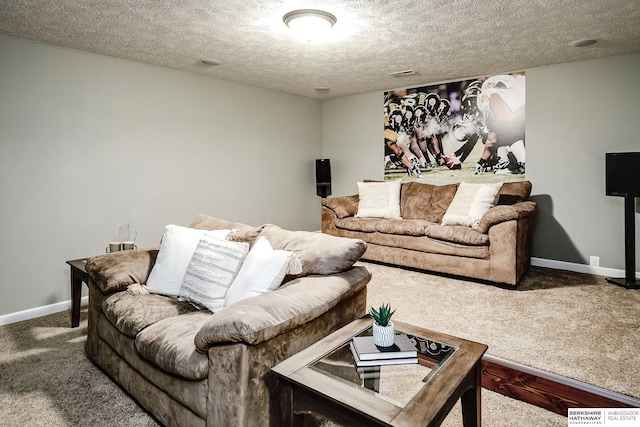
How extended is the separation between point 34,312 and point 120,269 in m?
1.65

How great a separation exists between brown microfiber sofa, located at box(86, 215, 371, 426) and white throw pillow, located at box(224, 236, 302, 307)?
7cm

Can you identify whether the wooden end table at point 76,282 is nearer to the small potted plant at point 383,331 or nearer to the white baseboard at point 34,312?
the white baseboard at point 34,312

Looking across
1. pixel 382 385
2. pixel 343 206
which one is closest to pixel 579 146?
pixel 343 206

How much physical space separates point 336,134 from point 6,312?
4767 millimetres

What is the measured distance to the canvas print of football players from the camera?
4.71m

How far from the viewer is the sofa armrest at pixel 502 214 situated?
3.71 metres

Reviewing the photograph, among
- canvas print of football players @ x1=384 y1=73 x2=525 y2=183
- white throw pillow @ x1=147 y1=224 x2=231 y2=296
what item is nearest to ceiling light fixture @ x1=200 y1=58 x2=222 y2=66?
white throw pillow @ x1=147 y1=224 x2=231 y2=296

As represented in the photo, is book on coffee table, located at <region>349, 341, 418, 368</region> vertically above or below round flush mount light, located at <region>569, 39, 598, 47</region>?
below

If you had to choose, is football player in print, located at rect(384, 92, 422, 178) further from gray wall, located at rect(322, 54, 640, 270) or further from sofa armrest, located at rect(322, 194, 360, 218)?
gray wall, located at rect(322, 54, 640, 270)

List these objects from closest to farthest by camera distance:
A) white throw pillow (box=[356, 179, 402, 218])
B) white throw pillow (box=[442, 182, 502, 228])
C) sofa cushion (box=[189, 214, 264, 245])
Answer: sofa cushion (box=[189, 214, 264, 245])
white throw pillow (box=[442, 182, 502, 228])
white throw pillow (box=[356, 179, 402, 218])

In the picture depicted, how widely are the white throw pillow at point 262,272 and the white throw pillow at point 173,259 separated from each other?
Result: 46cm

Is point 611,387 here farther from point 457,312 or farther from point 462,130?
point 462,130

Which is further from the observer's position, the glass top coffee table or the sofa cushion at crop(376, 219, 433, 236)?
the sofa cushion at crop(376, 219, 433, 236)

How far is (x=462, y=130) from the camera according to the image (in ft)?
16.7
